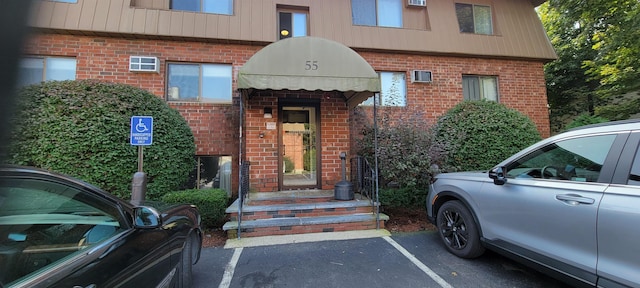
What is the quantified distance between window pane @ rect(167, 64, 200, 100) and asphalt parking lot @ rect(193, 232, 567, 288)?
13.9 feet

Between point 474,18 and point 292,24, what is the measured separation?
559 centimetres

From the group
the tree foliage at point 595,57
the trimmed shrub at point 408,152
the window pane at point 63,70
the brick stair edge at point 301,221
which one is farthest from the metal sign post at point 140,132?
the tree foliage at point 595,57

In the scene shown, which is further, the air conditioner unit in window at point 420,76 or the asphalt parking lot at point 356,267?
the air conditioner unit in window at point 420,76

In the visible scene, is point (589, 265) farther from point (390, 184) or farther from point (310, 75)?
point (310, 75)

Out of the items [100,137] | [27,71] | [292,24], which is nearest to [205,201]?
[100,137]

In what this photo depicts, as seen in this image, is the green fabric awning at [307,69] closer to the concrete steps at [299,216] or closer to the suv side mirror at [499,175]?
the concrete steps at [299,216]

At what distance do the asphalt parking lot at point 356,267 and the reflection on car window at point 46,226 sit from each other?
5.93 ft

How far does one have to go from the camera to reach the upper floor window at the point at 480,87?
28.1 ft

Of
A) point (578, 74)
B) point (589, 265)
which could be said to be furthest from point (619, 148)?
point (578, 74)

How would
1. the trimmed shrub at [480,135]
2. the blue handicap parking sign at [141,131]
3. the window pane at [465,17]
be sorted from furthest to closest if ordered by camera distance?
the window pane at [465,17]
the trimmed shrub at [480,135]
the blue handicap parking sign at [141,131]

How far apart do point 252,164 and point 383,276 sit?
4104 mm

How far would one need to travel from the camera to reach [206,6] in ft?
23.9

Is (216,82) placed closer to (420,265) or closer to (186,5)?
(186,5)

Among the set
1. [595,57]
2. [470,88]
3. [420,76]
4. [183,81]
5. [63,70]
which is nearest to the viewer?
[63,70]
